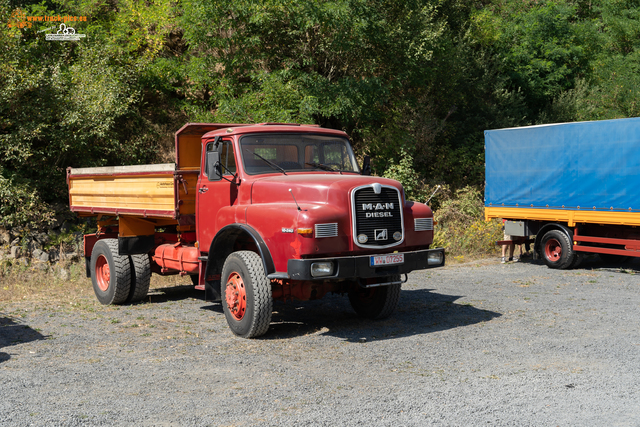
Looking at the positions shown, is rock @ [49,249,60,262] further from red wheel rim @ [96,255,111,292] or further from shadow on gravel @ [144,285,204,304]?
red wheel rim @ [96,255,111,292]

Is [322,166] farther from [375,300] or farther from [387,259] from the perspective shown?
[375,300]

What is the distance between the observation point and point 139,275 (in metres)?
10.2

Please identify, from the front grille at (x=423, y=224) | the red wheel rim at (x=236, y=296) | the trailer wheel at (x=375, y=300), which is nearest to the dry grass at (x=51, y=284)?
the red wheel rim at (x=236, y=296)

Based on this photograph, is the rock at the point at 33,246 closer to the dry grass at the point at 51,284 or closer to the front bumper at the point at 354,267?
the dry grass at the point at 51,284

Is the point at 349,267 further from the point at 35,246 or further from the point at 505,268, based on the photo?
the point at 35,246

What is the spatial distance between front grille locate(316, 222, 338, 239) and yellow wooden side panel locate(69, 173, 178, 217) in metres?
2.91

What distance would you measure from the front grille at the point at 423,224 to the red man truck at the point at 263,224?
0.01 metres

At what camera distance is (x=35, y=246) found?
1858 centimetres

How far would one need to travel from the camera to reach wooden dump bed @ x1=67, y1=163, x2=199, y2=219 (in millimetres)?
9070

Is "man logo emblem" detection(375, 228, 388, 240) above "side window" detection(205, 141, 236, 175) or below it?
below

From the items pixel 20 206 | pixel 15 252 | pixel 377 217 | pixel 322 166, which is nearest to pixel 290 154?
pixel 322 166

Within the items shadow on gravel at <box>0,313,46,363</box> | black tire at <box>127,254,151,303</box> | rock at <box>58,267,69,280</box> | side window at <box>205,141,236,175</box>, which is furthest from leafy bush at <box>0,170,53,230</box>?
side window at <box>205,141,236,175</box>

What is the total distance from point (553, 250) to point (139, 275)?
8.96 meters

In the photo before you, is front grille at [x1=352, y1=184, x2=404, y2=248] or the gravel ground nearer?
the gravel ground
